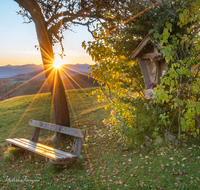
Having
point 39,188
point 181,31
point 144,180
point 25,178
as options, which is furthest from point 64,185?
point 181,31

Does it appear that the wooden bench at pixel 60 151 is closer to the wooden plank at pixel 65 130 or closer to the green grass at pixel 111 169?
the wooden plank at pixel 65 130

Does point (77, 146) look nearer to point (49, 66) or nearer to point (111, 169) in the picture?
point (111, 169)

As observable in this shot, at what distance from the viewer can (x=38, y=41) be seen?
7.00 meters

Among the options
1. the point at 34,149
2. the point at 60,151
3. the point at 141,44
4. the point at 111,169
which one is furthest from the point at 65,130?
the point at 141,44

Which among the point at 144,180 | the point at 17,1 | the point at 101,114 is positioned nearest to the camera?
the point at 144,180

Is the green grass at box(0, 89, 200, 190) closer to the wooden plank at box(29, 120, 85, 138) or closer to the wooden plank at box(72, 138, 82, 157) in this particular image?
the wooden plank at box(72, 138, 82, 157)

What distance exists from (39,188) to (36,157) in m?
1.75

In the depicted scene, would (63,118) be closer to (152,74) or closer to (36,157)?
(36,157)

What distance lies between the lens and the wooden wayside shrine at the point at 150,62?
180 inches

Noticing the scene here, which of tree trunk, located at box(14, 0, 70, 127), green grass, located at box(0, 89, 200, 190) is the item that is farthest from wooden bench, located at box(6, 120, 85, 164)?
tree trunk, located at box(14, 0, 70, 127)

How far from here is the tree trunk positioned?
22.2 feet

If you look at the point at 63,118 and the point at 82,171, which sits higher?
the point at 63,118

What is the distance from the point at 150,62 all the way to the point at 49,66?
4023mm

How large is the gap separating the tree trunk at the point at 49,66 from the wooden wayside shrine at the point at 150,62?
11.5 ft
